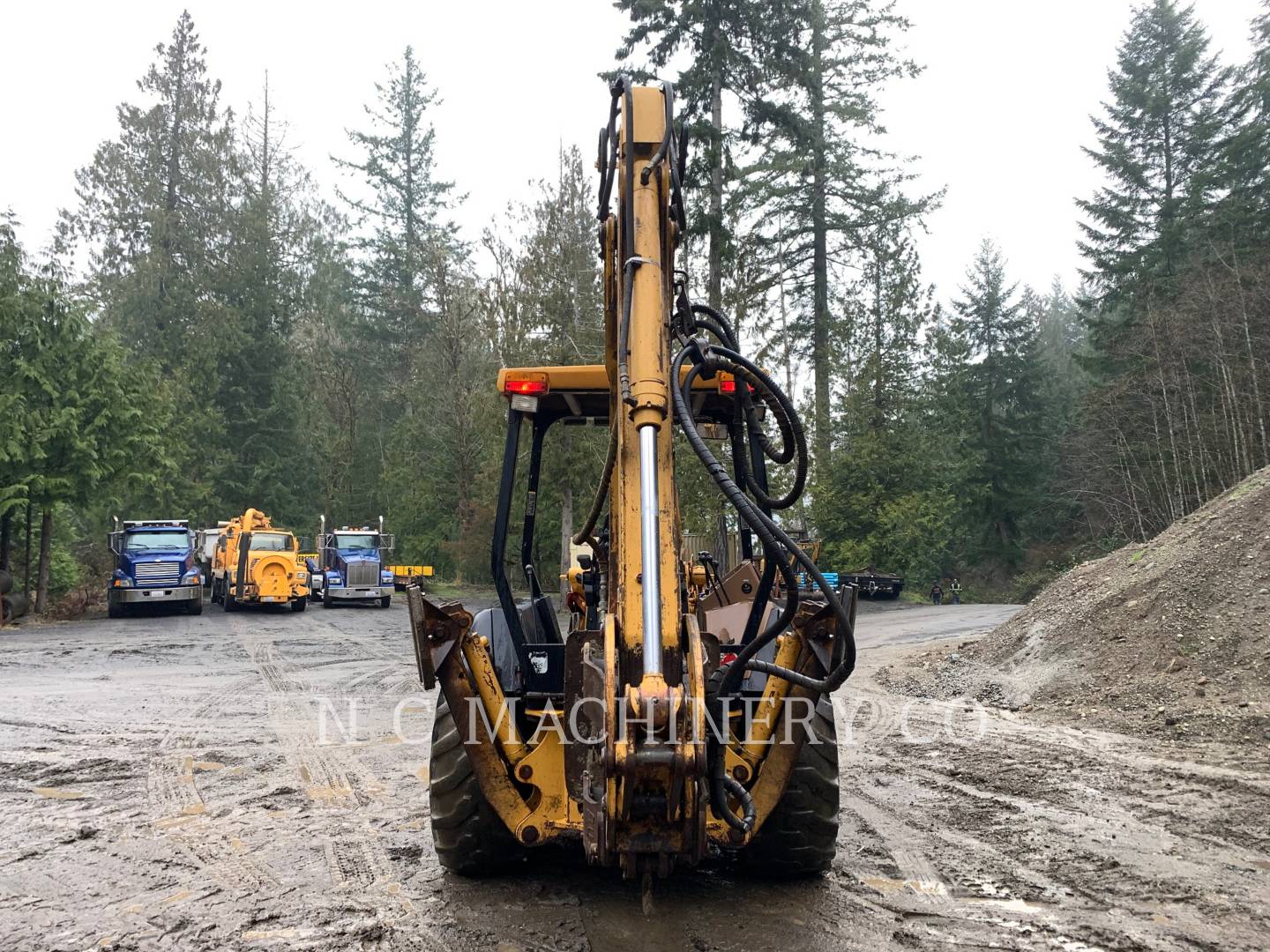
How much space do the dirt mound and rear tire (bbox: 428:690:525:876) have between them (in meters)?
5.83

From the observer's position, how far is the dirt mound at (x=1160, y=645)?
838 centimetres

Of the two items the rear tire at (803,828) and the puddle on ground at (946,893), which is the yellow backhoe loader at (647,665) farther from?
the puddle on ground at (946,893)

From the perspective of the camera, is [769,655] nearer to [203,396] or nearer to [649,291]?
[649,291]

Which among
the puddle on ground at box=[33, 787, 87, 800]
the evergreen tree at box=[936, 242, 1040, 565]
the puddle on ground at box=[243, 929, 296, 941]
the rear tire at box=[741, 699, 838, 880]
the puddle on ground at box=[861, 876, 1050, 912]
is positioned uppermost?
the evergreen tree at box=[936, 242, 1040, 565]

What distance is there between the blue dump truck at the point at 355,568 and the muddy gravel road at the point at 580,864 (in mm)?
17910

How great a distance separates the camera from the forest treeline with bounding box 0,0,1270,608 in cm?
2370

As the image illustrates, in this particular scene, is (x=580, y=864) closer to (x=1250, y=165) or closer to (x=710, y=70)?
(x=710, y=70)

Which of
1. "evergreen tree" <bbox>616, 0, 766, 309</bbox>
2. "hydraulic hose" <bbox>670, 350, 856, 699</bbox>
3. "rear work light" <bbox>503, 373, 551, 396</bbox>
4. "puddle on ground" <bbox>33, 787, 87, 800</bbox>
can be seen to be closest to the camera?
"hydraulic hose" <bbox>670, 350, 856, 699</bbox>

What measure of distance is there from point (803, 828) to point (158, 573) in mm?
23310

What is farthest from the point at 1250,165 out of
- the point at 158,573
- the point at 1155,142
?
the point at 158,573

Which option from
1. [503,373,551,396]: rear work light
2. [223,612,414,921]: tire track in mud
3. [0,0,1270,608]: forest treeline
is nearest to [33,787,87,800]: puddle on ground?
[223,612,414,921]: tire track in mud

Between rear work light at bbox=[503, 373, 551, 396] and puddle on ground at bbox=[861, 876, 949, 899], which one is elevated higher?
rear work light at bbox=[503, 373, 551, 396]

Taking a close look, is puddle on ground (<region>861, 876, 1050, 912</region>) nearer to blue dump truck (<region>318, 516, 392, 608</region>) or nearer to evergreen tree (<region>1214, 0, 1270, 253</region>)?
blue dump truck (<region>318, 516, 392, 608</region>)

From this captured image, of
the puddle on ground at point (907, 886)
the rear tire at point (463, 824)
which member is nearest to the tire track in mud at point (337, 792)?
the rear tire at point (463, 824)
